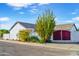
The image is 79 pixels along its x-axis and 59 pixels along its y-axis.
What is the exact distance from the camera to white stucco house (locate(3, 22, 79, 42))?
53.2 feet

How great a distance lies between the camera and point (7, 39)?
56.2ft

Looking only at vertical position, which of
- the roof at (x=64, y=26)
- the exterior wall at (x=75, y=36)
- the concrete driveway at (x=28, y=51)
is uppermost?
the roof at (x=64, y=26)

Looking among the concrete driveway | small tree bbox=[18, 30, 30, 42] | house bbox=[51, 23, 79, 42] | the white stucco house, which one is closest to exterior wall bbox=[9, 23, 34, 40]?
the white stucco house

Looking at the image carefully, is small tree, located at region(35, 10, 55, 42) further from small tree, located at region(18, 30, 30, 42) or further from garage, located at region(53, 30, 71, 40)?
small tree, located at region(18, 30, 30, 42)

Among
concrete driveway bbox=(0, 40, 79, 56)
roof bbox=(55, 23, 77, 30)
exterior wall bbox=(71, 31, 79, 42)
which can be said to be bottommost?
concrete driveway bbox=(0, 40, 79, 56)

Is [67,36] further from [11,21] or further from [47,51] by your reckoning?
[11,21]

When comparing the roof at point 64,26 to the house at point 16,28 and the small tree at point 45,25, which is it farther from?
the house at point 16,28

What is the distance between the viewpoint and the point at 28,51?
14734 millimetres

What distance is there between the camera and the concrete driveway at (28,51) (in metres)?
14.2

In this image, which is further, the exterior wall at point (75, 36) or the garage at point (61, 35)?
the garage at point (61, 35)

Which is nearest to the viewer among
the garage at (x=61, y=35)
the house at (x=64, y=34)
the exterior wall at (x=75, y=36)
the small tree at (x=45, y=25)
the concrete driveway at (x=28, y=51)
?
the concrete driveway at (x=28, y=51)

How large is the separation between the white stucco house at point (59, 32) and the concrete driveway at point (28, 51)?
630 millimetres

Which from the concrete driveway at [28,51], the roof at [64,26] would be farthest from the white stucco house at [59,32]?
the concrete driveway at [28,51]

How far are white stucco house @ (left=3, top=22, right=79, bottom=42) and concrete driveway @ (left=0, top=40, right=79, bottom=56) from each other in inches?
24.8
